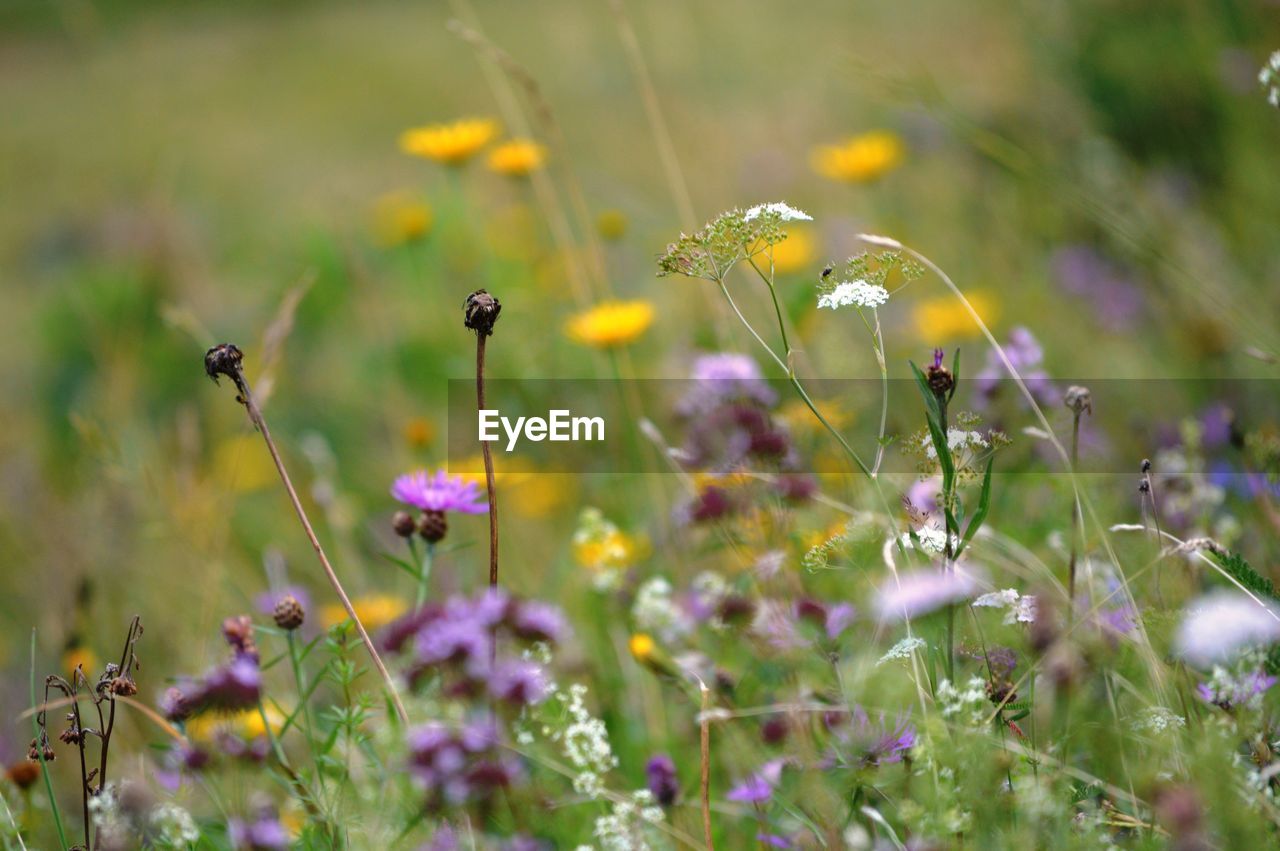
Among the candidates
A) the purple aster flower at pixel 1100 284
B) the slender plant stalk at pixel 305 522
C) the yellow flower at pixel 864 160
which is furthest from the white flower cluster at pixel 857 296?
the purple aster flower at pixel 1100 284

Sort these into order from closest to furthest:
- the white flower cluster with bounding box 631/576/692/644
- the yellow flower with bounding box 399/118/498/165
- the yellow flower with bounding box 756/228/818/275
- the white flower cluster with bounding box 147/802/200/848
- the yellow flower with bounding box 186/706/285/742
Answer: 1. the white flower cluster with bounding box 147/802/200/848
2. the yellow flower with bounding box 186/706/285/742
3. the white flower cluster with bounding box 631/576/692/644
4. the yellow flower with bounding box 399/118/498/165
5. the yellow flower with bounding box 756/228/818/275

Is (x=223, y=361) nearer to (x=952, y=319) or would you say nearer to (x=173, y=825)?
(x=173, y=825)

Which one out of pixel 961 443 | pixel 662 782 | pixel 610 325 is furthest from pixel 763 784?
pixel 610 325

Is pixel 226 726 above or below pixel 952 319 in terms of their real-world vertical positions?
below

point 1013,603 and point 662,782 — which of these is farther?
point 662,782

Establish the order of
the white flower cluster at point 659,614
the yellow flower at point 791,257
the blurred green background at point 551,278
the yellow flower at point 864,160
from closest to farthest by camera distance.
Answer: the white flower cluster at point 659,614
the blurred green background at point 551,278
the yellow flower at point 864,160
the yellow flower at point 791,257

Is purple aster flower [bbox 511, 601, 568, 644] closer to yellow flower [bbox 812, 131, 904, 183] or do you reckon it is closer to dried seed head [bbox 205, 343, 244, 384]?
Result: dried seed head [bbox 205, 343, 244, 384]

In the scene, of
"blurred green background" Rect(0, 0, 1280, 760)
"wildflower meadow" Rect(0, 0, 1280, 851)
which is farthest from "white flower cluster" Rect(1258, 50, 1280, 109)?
"blurred green background" Rect(0, 0, 1280, 760)

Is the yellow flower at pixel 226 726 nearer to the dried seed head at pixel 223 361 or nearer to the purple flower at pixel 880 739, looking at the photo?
the dried seed head at pixel 223 361
